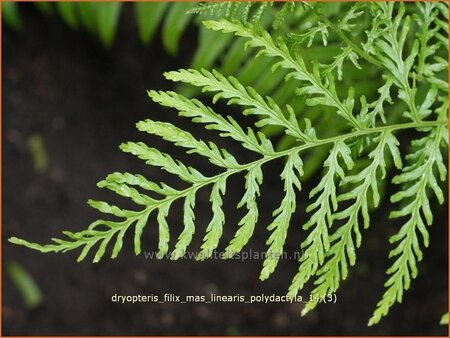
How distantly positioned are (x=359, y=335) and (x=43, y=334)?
140 cm

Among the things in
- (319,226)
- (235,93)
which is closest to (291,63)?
(235,93)

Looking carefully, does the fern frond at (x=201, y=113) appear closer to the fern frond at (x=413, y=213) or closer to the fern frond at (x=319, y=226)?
the fern frond at (x=319, y=226)

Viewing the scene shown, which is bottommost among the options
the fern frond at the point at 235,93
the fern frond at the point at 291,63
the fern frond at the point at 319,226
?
the fern frond at the point at 319,226

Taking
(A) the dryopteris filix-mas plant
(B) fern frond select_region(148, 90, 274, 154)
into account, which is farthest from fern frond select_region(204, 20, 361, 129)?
(B) fern frond select_region(148, 90, 274, 154)

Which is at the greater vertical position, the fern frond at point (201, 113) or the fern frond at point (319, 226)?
the fern frond at point (201, 113)

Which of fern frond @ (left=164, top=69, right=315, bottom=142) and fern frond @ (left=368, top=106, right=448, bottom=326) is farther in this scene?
fern frond @ (left=368, top=106, right=448, bottom=326)

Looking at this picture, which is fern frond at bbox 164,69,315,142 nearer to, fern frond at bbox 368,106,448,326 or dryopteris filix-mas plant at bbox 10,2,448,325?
dryopteris filix-mas plant at bbox 10,2,448,325

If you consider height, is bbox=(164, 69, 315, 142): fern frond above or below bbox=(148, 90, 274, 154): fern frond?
above

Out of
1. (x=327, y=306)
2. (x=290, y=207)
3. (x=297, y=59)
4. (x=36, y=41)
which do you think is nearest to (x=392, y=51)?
(x=297, y=59)

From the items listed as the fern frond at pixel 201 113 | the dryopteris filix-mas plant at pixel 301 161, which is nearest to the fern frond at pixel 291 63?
the dryopteris filix-mas plant at pixel 301 161

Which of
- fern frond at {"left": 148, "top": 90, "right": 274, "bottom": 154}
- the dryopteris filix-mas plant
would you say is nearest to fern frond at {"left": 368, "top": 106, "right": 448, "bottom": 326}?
the dryopteris filix-mas plant

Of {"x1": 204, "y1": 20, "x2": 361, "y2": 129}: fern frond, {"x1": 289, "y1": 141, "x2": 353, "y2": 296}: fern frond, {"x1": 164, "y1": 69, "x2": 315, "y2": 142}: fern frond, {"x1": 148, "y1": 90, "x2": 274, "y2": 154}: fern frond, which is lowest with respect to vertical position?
{"x1": 289, "y1": 141, "x2": 353, "y2": 296}: fern frond

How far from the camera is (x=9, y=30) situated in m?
2.92

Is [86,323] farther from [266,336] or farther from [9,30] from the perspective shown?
[9,30]
